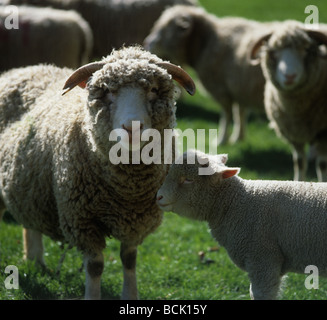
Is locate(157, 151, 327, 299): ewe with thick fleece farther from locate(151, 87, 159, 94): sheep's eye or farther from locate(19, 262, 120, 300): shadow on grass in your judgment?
locate(19, 262, 120, 300): shadow on grass

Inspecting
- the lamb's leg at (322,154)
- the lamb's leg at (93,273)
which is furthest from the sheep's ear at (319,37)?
the lamb's leg at (93,273)

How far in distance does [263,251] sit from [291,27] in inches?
138

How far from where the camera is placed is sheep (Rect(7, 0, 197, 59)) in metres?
10.6

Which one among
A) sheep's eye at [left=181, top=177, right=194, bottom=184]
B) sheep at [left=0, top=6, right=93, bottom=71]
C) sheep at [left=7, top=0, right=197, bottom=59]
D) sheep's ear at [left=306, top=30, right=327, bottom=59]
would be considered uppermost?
sheep at [left=7, top=0, right=197, bottom=59]

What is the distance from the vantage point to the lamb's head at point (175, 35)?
351 inches

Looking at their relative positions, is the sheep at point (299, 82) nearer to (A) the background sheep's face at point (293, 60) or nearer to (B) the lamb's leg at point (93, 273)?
(A) the background sheep's face at point (293, 60)

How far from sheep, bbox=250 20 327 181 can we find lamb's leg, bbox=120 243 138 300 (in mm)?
2795

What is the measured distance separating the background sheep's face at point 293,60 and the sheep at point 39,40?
120 inches

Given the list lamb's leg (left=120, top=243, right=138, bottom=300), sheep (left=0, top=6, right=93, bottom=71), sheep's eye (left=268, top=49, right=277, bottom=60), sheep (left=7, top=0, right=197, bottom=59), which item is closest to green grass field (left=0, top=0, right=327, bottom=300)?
lamb's leg (left=120, top=243, right=138, bottom=300)

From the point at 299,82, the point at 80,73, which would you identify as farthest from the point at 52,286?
the point at 299,82

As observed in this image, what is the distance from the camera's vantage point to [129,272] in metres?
4.38

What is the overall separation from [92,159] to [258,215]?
3.64 ft

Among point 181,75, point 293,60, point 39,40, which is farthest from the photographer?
point 39,40

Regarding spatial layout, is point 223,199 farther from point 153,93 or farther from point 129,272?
point 129,272
